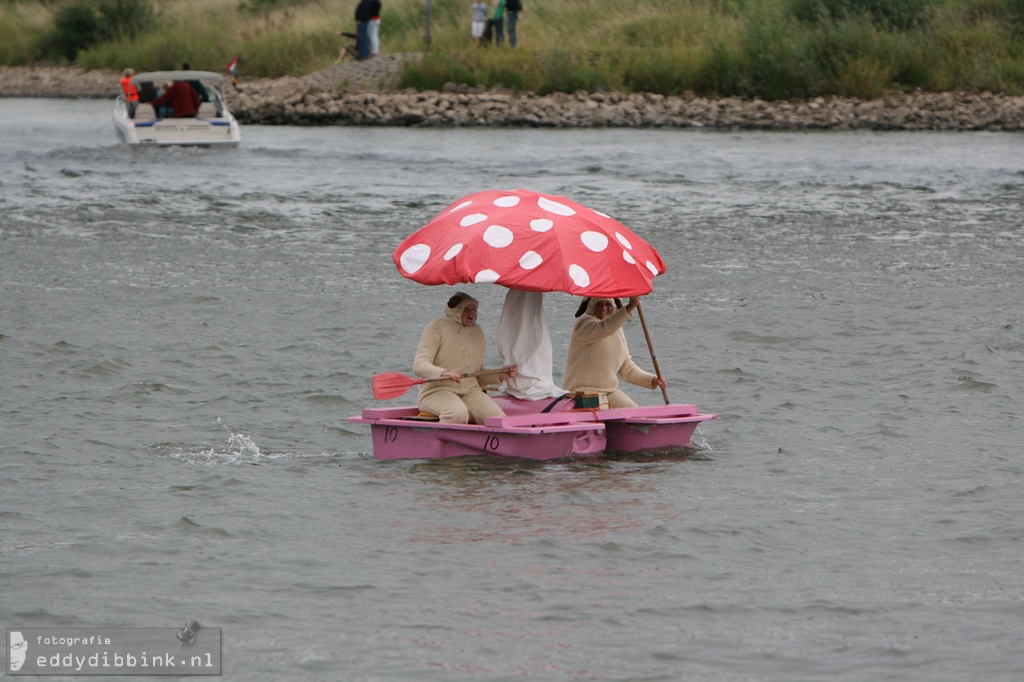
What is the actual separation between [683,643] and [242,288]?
11.9 m

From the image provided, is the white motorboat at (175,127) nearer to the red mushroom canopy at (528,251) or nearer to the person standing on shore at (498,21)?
the person standing on shore at (498,21)

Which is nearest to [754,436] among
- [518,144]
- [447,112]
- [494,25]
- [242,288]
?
[242,288]

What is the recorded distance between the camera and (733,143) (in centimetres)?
3709

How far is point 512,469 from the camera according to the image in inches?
424

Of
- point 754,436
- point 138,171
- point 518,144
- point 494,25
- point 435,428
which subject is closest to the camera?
point 435,428

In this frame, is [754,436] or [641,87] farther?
[641,87]

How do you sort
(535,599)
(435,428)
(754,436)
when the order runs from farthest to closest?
(754,436), (435,428), (535,599)

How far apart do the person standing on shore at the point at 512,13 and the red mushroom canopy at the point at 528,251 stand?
36.3m

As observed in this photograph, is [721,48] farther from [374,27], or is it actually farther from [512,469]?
[512,469]

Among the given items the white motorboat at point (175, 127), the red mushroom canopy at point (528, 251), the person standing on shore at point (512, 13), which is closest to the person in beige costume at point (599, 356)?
the red mushroom canopy at point (528, 251)

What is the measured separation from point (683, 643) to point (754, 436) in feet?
15.5

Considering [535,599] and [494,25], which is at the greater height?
[494,25]

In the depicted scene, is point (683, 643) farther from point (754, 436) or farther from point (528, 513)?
point (754, 436)

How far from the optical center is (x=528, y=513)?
32.3ft
